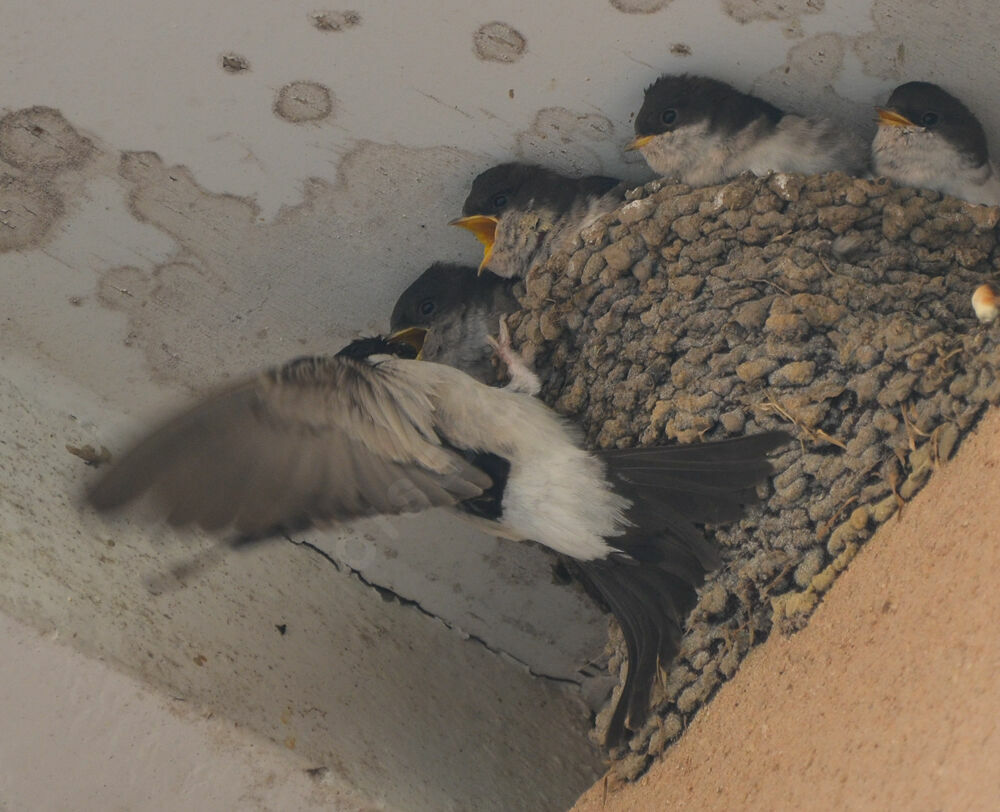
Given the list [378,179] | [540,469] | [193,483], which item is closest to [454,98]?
[378,179]

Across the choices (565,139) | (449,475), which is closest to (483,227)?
(565,139)

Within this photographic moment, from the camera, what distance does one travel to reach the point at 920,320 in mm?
2711

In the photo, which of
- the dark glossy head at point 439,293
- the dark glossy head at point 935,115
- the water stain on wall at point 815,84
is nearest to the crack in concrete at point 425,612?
the dark glossy head at point 439,293

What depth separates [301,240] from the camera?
10.8ft

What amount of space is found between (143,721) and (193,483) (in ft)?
2.63

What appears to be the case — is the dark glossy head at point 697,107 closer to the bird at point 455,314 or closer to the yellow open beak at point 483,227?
the yellow open beak at point 483,227

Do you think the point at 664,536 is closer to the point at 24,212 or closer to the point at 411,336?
the point at 411,336

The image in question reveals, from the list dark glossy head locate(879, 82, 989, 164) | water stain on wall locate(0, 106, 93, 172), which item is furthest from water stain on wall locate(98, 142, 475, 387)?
dark glossy head locate(879, 82, 989, 164)

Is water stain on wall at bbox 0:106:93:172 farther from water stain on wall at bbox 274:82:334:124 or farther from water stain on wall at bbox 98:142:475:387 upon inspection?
water stain on wall at bbox 274:82:334:124

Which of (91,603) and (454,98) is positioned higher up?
(454,98)

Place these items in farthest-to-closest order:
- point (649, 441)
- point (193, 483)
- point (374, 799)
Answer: point (374, 799)
point (649, 441)
point (193, 483)

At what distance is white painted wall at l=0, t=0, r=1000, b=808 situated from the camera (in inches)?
114

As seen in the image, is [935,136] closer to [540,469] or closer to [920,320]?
[920,320]

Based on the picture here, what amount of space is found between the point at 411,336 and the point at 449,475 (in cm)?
74
